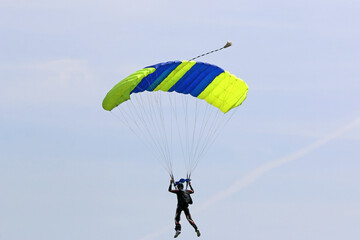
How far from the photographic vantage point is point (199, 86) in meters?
41.9

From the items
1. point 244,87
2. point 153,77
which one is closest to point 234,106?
point 244,87

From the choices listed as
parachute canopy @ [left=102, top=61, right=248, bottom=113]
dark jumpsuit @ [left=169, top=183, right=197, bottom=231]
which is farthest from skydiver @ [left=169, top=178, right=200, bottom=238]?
parachute canopy @ [left=102, top=61, right=248, bottom=113]

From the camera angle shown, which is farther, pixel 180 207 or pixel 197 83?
pixel 197 83

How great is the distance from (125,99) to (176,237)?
5368 mm

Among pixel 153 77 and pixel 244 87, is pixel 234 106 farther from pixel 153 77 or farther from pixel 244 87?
pixel 153 77

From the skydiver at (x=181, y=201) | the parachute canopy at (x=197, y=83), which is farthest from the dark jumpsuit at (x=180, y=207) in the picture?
the parachute canopy at (x=197, y=83)

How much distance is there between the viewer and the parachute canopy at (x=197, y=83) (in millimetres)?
40688

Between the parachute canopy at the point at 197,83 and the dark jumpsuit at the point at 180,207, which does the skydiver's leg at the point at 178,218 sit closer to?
the dark jumpsuit at the point at 180,207

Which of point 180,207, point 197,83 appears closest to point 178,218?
point 180,207

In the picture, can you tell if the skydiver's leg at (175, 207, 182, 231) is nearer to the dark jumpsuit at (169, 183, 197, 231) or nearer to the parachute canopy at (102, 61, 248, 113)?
the dark jumpsuit at (169, 183, 197, 231)

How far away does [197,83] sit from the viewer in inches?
1647

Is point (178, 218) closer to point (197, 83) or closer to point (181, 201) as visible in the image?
point (181, 201)

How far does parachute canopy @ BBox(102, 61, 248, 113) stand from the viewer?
4069cm

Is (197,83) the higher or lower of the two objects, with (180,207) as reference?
higher
